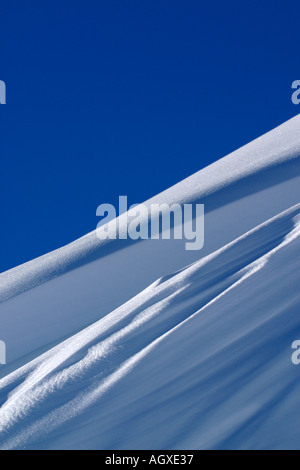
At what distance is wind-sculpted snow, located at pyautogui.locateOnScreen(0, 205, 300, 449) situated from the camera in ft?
6.16

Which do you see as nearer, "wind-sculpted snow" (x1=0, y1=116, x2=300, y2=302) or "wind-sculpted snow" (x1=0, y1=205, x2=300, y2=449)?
"wind-sculpted snow" (x1=0, y1=205, x2=300, y2=449)

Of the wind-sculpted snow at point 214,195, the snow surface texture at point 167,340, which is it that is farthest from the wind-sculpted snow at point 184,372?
the wind-sculpted snow at point 214,195

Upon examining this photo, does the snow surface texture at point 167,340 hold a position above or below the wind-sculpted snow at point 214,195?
below

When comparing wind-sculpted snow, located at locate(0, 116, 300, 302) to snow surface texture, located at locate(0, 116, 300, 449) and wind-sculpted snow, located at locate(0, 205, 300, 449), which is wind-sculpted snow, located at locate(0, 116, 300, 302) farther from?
wind-sculpted snow, located at locate(0, 205, 300, 449)

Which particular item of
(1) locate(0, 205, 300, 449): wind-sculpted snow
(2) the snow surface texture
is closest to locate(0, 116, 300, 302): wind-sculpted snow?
(2) the snow surface texture

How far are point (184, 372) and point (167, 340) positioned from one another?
20cm

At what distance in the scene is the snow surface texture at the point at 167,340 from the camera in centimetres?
191

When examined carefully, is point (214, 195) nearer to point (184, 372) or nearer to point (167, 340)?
point (167, 340)

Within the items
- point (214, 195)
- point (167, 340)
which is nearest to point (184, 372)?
point (167, 340)

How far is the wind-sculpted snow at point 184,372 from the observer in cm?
188

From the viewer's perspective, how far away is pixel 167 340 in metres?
2.32

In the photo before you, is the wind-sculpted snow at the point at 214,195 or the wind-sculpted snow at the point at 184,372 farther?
the wind-sculpted snow at the point at 214,195

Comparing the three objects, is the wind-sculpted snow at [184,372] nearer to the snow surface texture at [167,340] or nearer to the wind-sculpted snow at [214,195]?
the snow surface texture at [167,340]
